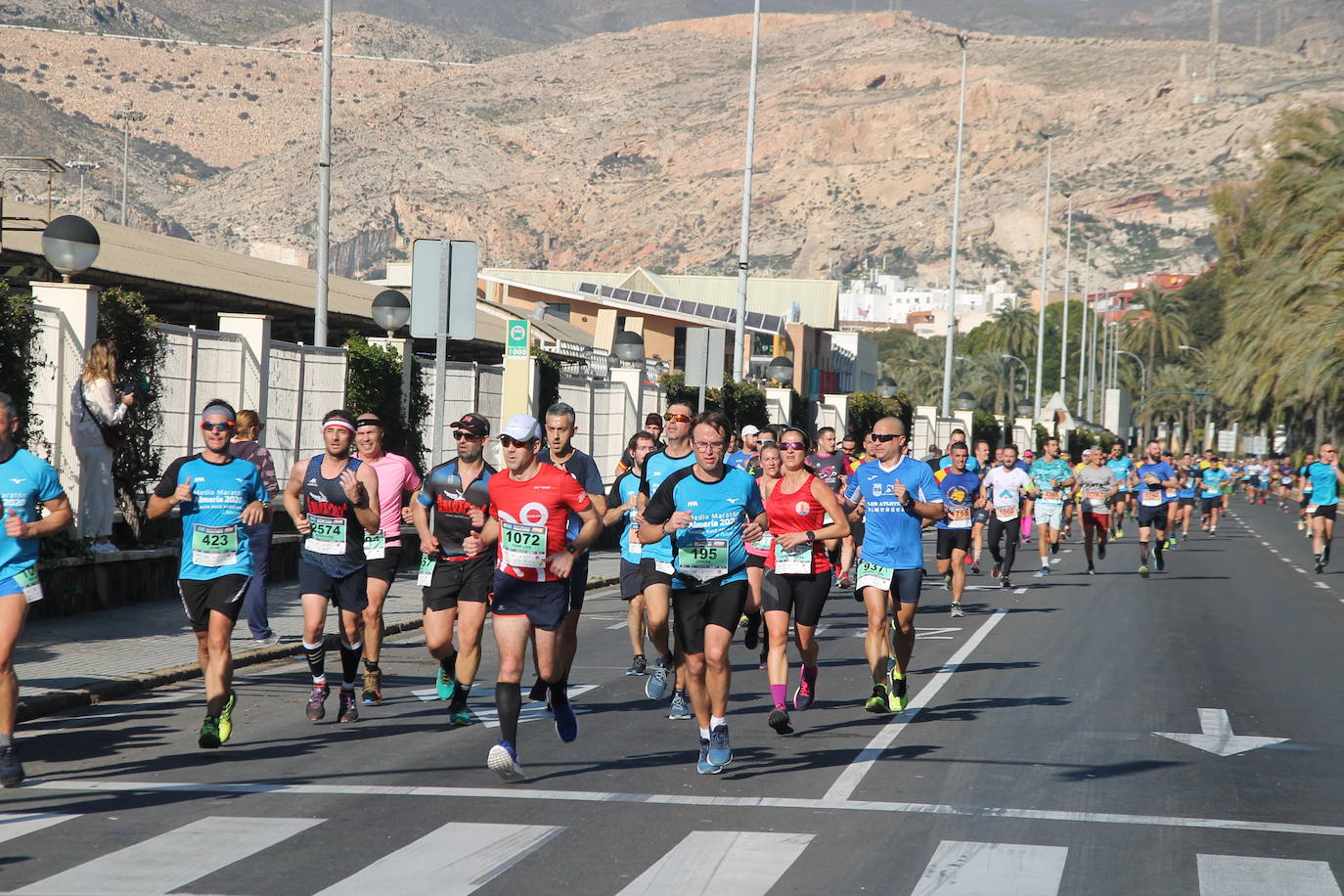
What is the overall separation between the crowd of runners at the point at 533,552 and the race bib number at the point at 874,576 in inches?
0.4

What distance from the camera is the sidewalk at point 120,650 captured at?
36.9 feet

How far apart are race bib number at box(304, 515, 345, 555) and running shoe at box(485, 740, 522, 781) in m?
2.62

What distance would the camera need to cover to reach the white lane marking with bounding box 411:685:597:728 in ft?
35.9

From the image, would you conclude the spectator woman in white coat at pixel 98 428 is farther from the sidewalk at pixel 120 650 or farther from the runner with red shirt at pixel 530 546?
the runner with red shirt at pixel 530 546

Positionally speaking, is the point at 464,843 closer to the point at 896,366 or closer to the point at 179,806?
the point at 179,806

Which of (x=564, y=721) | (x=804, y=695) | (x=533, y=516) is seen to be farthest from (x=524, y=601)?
(x=804, y=695)

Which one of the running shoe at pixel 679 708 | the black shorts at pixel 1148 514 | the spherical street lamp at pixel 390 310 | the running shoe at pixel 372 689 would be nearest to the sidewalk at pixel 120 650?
the running shoe at pixel 372 689

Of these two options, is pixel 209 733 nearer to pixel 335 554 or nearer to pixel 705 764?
pixel 335 554

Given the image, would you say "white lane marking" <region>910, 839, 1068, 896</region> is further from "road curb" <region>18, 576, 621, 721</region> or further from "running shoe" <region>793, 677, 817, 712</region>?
"road curb" <region>18, 576, 621, 721</region>

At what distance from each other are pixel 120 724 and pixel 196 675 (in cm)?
215

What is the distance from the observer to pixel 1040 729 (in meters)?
10.9

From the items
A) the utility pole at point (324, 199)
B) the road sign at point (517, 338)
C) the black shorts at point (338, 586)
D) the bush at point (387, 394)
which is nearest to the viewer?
the black shorts at point (338, 586)

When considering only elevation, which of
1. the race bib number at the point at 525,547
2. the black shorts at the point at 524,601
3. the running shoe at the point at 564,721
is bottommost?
the running shoe at the point at 564,721

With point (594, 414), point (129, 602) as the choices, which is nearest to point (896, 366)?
point (594, 414)
